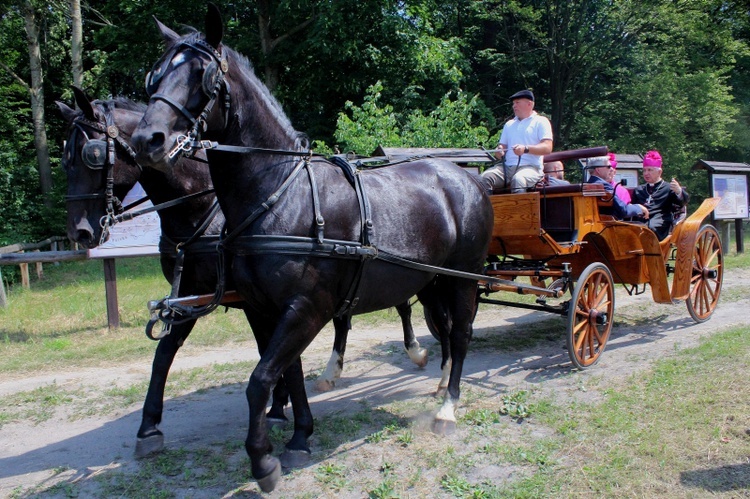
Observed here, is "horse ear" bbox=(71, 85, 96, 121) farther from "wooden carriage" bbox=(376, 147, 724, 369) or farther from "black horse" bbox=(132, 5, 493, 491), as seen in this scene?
"wooden carriage" bbox=(376, 147, 724, 369)

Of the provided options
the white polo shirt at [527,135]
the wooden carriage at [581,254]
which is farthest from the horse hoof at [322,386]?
the white polo shirt at [527,135]

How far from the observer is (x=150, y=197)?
4.65 m

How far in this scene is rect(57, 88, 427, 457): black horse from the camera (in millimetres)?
4289

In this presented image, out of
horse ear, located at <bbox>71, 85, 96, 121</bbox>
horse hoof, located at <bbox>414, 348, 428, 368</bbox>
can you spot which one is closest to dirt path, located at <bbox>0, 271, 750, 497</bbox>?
horse hoof, located at <bbox>414, 348, 428, 368</bbox>

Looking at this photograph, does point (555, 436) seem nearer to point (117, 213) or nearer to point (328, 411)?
point (328, 411)

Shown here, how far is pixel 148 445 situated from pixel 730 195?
43.4 feet

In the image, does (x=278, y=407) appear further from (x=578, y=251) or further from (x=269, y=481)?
(x=578, y=251)

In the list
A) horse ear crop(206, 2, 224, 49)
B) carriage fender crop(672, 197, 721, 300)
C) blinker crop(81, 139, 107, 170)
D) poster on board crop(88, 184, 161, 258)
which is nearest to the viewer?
horse ear crop(206, 2, 224, 49)

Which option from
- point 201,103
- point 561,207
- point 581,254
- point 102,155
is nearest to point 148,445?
point 102,155

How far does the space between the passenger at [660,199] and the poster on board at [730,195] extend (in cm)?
613

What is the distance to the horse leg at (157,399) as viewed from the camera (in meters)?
4.18

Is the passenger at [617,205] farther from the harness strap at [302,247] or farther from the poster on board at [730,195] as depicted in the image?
the poster on board at [730,195]

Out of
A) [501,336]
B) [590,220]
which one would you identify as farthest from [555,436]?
[501,336]

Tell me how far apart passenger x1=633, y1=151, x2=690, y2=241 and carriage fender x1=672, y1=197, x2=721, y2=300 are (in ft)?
0.62
